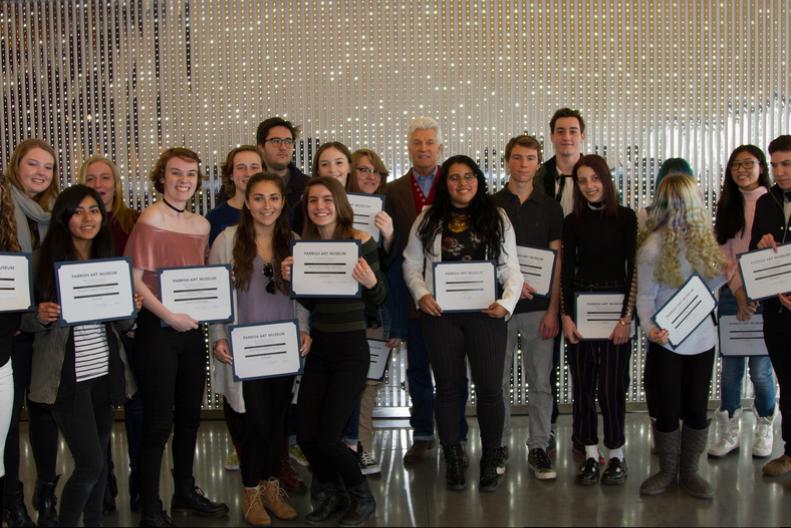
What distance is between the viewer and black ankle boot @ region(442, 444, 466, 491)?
13.5ft

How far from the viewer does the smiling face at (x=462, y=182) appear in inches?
157

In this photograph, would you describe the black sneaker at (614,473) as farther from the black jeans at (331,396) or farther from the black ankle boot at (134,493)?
the black ankle boot at (134,493)

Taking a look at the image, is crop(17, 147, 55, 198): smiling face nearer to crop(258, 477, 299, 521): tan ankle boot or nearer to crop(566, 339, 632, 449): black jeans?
crop(258, 477, 299, 521): tan ankle boot

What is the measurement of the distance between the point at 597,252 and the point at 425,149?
115 centimetres

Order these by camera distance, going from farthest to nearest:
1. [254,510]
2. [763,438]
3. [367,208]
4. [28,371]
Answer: [763,438] < [367,208] < [254,510] < [28,371]

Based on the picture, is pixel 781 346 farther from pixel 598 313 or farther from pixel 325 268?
pixel 325 268

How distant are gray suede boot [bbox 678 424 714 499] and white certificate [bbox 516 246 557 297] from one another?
3.24 feet

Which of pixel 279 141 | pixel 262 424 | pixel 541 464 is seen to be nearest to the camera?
pixel 262 424

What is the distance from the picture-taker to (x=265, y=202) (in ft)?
11.6

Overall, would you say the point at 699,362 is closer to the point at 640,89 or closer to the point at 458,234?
the point at 458,234

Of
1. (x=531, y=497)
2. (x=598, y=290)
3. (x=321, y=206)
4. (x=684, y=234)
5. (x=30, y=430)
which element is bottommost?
(x=531, y=497)

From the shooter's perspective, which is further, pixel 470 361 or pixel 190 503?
pixel 470 361

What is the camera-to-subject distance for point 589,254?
4.10 m

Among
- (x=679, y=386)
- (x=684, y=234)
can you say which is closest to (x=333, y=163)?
(x=684, y=234)
